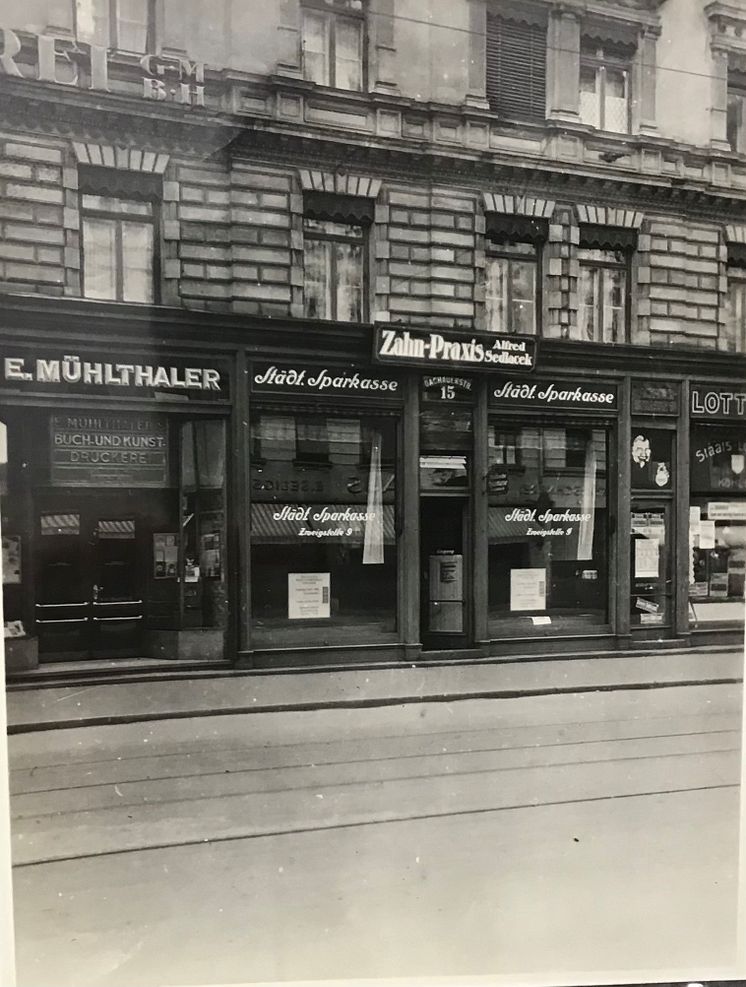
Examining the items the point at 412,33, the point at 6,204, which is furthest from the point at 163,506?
the point at 412,33

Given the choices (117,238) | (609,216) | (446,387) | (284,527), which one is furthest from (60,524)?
(609,216)

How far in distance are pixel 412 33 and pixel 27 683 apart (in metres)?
2.99

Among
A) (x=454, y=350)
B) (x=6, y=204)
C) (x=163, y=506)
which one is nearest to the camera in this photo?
(x=6, y=204)

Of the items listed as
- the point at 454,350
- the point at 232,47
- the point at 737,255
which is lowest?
the point at 454,350

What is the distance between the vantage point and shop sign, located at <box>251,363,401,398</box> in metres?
2.92

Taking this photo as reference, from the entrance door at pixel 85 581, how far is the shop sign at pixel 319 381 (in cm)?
81

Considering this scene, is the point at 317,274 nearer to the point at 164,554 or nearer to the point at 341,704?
the point at 164,554

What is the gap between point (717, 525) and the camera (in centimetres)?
317

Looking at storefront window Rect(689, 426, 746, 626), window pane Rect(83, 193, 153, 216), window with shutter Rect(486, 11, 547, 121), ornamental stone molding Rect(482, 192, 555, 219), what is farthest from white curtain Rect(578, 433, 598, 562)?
window pane Rect(83, 193, 153, 216)

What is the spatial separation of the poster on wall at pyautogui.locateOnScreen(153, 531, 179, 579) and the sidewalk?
0.44 metres

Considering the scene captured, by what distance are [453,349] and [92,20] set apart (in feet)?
6.08

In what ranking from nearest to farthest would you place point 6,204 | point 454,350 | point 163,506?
point 6,204 < point 163,506 < point 454,350

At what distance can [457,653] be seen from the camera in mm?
A: 3045

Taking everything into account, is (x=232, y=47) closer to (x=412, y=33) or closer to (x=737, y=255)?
(x=412, y=33)
